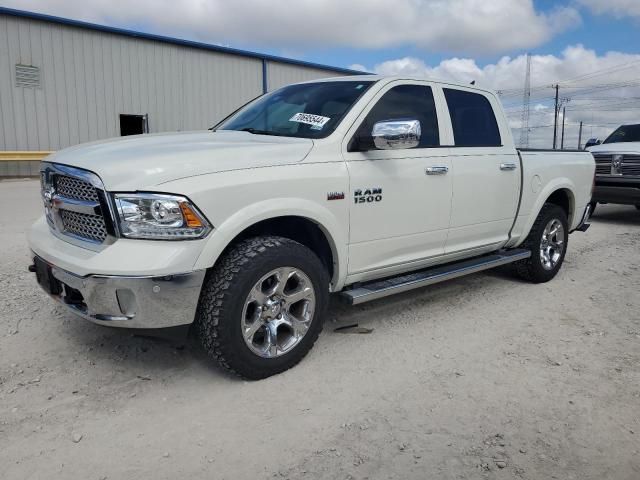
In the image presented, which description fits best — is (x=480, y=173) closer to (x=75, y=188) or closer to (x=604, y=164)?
(x=75, y=188)

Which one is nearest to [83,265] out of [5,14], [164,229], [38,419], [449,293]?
[164,229]

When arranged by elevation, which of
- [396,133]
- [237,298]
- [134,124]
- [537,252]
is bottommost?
[537,252]

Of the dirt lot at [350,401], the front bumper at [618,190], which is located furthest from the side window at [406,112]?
the front bumper at [618,190]

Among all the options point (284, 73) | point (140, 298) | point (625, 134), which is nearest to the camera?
point (140, 298)

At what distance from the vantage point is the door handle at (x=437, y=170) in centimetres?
399

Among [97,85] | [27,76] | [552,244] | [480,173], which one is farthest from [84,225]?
[97,85]

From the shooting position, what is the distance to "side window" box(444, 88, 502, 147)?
4.44m

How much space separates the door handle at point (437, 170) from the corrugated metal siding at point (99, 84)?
15138 mm

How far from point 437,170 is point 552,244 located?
2.33m

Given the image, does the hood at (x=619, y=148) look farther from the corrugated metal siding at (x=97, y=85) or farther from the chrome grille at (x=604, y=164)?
the corrugated metal siding at (x=97, y=85)

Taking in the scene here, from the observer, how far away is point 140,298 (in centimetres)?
268

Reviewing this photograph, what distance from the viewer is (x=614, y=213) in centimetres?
1138

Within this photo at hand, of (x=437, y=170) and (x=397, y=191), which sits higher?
(x=437, y=170)

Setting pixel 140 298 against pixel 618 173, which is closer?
pixel 140 298
